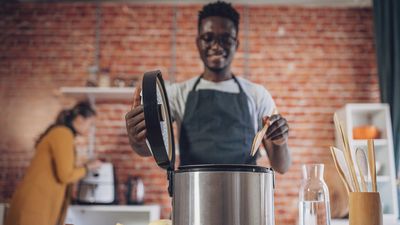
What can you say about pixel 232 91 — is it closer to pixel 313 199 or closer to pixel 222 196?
pixel 313 199

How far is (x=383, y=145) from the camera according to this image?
3461 mm

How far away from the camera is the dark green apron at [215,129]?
189 cm

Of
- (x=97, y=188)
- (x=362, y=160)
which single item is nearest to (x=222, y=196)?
(x=362, y=160)

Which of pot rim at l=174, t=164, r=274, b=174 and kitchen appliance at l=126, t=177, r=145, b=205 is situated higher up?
pot rim at l=174, t=164, r=274, b=174

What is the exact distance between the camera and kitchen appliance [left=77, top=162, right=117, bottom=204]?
3326 millimetres

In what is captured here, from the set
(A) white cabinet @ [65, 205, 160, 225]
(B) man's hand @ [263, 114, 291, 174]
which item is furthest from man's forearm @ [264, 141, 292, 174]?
(A) white cabinet @ [65, 205, 160, 225]

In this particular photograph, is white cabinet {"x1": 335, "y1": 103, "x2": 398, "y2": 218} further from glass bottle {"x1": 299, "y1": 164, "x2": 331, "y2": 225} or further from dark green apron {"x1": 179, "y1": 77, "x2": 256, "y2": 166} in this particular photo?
glass bottle {"x1": 299, "y1": 164, "x2": 331, "y2": 225}

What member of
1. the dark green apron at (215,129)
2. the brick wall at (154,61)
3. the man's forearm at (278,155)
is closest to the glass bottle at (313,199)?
the man's forearm at (278,155)

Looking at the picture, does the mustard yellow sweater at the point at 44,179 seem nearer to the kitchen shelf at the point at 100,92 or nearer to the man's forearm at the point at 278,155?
the kitchen shelf at the point at 100,92

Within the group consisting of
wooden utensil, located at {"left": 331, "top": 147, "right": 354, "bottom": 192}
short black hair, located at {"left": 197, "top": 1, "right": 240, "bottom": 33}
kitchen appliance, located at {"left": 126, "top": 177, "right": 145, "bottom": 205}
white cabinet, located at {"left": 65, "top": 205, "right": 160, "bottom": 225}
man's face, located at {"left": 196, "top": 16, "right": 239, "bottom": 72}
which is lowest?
white cabinet, located at {"left": 65, "top": 205, "right": 160, "bottom": 225}

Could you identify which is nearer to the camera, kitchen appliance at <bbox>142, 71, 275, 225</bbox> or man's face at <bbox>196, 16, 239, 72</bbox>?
kitchen appliance at <bbox>142, 71, 275, 225</bbox>

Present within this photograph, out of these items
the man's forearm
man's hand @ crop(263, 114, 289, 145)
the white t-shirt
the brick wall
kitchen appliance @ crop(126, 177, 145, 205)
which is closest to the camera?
man's hand @ crop(263, 114, 289, 145)

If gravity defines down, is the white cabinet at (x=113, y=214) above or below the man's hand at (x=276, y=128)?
below

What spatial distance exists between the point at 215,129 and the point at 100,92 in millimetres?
1791
